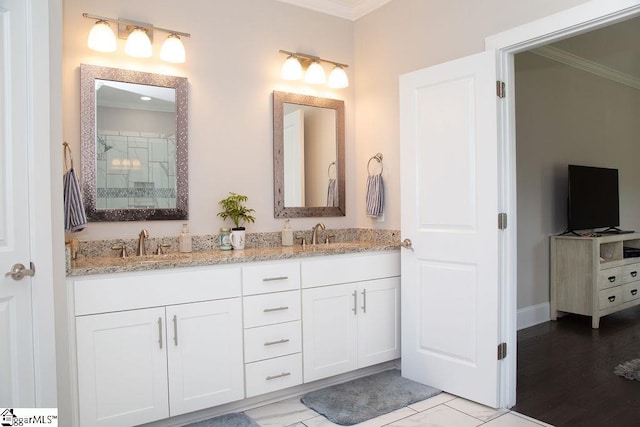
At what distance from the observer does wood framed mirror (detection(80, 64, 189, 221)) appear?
253 centimetres

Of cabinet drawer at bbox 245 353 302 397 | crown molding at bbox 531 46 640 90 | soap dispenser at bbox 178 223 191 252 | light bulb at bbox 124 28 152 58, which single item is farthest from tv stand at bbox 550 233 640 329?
light bulb at bbox 124 28 152 58

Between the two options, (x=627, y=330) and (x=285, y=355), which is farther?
(x=627, y=330)

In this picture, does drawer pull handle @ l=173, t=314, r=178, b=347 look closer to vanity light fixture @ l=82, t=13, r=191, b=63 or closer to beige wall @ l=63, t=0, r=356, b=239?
beige wall @ l=63, t=0, r=356, b=239

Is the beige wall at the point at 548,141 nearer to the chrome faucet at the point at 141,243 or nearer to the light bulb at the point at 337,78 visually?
the light bulb at the point at 337,78

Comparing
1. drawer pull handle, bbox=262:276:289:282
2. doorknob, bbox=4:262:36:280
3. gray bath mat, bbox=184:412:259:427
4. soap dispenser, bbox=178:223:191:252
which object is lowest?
gray bath mat, bbox=184:412:259:427

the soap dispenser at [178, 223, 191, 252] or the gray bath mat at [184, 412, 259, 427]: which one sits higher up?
the soap dispenser at [178, 223, 191, 252]

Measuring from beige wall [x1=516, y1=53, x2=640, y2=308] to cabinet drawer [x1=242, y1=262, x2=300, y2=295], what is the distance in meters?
2.48

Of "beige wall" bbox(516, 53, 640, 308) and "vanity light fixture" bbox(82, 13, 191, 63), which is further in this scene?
"beige wall" bbox(516, 53, 640, 308)

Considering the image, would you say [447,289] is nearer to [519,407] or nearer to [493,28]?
[519,407]

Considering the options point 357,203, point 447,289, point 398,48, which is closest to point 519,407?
point 447,289

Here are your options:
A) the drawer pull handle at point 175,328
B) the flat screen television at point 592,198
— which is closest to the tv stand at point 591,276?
the flat screen television at point 592,198

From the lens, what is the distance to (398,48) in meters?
3.24

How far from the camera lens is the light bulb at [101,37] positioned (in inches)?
97.8

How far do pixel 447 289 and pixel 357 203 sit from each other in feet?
3.80
